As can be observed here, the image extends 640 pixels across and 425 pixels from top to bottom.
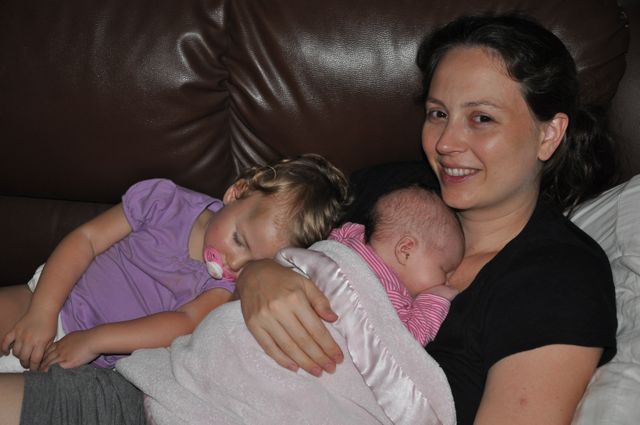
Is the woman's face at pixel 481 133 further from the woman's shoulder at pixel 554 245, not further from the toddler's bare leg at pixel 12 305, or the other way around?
the toddler's bare leg at pixel 12 305

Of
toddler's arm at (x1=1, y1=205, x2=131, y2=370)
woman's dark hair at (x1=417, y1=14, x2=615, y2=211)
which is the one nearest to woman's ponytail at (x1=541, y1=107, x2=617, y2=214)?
woman's dark hair at (x1=417, y1=14, x2=615, y2=211)

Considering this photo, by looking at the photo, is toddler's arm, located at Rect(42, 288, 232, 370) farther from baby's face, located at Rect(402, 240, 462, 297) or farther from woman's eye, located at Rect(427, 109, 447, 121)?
woman's eye, located at Rect(427, 109, 447, 121)

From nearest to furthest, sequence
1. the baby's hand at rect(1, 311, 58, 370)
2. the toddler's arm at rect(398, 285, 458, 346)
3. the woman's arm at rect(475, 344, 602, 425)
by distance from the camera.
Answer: the woman's arm at rect(475, 344, 602, 425) < the toddler's arm at rect(398, 285, 458, 346) < the baby's hand at rect(1, 311, 58, 370)

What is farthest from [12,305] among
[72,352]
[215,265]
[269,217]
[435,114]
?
[435,114]

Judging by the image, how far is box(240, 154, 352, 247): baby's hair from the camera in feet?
6.05

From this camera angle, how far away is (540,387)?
1396 mm

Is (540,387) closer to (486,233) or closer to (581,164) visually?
(486,233)

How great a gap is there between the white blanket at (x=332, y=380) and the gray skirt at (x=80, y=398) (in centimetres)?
11

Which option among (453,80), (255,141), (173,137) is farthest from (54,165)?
(453,80)

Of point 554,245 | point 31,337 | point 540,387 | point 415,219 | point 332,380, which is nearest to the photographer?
point 540,387

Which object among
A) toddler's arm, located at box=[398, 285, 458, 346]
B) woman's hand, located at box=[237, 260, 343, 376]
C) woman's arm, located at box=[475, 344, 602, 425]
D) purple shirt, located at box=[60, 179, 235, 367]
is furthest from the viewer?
purple shirt, located at box=[60, 179, 235, 367]

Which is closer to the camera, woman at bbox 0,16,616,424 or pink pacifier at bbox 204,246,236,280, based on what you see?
woman at bbox 0,16,616,424

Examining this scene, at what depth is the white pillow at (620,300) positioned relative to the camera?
1.40 m

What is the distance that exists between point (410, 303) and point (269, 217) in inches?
16.0
